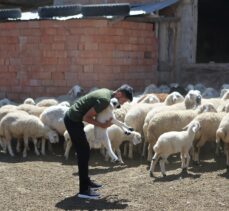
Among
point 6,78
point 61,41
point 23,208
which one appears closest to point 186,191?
point 23,208

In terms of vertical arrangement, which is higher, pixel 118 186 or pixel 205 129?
pixel 205 129

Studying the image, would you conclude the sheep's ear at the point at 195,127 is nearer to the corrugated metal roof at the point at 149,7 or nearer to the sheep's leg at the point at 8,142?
the sheep's leg at the point at 8,142

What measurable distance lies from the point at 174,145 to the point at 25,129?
3423 mm

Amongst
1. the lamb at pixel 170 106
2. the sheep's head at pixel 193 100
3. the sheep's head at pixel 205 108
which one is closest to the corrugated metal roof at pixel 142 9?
the lamb at pixel 170 106

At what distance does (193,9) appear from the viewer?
1686 cm

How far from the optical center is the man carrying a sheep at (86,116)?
290 inches

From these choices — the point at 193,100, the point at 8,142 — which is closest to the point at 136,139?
the point at 193,100

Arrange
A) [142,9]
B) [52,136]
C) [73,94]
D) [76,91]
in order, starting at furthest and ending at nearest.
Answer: [142,9] → [73,94] → [76,91] → [52,136]

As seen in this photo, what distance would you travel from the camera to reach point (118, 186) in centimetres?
831

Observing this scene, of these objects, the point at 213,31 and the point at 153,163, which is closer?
the point at 153,163

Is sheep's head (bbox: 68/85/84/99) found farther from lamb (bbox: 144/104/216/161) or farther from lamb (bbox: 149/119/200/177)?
lamb (bbox: 149/119/200/177)

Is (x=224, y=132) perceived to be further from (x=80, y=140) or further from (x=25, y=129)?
(x=25, y=129)

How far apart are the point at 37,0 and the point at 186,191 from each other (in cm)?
1651

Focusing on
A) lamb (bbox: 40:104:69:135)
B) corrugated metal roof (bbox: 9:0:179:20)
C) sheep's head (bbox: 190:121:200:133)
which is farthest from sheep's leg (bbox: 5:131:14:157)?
corrugated metal roof (bbox: 9:0:179:20)
